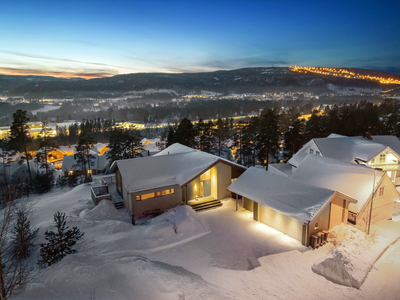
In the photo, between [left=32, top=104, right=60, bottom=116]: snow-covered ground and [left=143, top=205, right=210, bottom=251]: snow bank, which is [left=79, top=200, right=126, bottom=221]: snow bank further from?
[left=32, top=104, right=60, bottom=116]: snow-covered ground

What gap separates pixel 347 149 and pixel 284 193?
13251 mm

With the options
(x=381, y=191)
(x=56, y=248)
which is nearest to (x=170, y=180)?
(x=56, y=248)

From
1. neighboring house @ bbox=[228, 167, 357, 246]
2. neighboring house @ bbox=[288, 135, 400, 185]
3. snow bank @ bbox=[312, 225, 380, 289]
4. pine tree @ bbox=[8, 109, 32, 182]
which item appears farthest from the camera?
pine tree @ bbox=[8, 109, 32, 182]

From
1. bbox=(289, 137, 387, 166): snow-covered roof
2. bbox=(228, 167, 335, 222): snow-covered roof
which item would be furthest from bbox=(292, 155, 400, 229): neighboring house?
bbox=(289, 137, 387, 166): snow-covered roof

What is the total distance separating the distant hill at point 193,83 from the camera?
6088 inches

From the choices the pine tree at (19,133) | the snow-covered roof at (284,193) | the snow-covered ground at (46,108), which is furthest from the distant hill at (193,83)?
the snow-covered roof at (284,193)

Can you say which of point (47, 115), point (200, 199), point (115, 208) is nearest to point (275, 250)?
point (200, 199)

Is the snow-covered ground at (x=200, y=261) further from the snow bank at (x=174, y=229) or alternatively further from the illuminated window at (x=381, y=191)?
the illuminated window at (x=381, y=191)

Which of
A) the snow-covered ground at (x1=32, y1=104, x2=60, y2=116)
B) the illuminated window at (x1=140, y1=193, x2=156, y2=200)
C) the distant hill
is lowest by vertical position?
the illuminated window at (x1=140, y1=193, x2=156, y2=200)

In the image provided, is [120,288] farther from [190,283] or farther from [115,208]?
[115,208]

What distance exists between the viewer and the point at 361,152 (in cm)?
2261

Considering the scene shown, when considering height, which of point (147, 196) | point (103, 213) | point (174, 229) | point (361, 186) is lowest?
point (103, 213)

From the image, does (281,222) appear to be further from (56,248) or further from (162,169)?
(56,248)

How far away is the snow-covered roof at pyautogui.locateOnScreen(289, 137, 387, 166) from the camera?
22.1 metres
